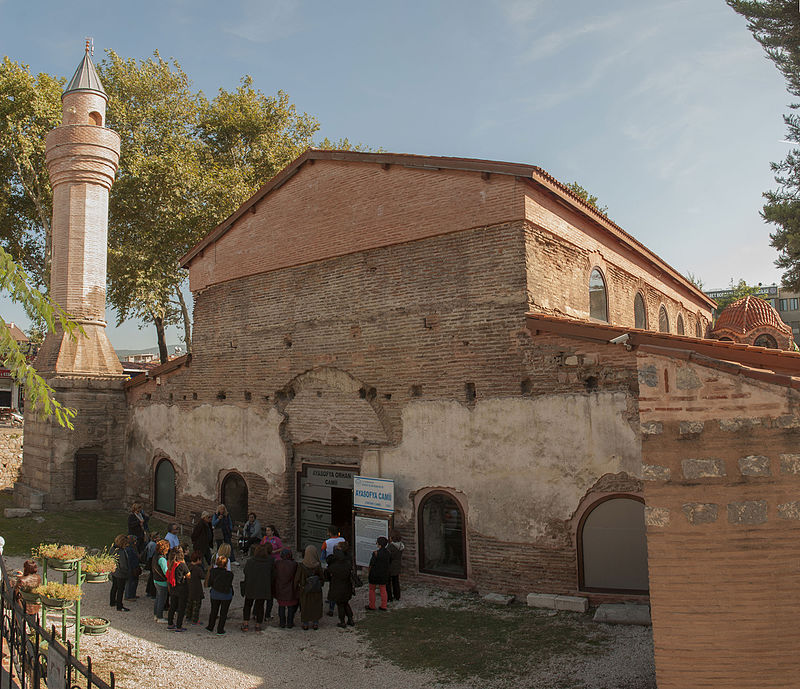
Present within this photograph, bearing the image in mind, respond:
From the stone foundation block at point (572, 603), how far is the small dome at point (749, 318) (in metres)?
16.5

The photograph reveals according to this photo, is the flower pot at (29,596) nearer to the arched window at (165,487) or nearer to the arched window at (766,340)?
the arched window at (165,487)

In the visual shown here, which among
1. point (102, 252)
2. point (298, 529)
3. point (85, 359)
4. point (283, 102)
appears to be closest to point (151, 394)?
point (85, 359)

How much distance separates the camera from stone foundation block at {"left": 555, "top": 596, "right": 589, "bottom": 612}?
9.71 meters

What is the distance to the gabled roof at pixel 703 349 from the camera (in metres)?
5.92

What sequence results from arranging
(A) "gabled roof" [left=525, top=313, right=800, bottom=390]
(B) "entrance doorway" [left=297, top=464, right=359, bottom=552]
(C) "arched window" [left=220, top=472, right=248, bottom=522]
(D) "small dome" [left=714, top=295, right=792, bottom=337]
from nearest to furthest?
(A) "gabled roof" [left=525, top=313, right=800, bottom=390]
(B) "entrance doorway" [left=297, top=464, right=359, bottom=552]
(C) "arched window" [left=220, top=472, right=248, bottom=522]
(D) "small dome" [left=714, top=295, right=792, bottom=337]

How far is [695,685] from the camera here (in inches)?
224

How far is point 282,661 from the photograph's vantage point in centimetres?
861

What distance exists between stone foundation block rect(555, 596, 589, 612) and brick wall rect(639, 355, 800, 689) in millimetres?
4052

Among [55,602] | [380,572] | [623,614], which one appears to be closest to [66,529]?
[380,572]

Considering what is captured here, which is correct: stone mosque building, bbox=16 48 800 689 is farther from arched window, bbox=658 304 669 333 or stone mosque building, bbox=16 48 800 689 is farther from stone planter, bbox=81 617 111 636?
stone planter, bbox=81 617 111 636

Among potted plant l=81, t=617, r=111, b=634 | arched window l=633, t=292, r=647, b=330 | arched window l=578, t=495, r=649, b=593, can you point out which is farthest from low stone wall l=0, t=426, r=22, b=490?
arched window l=633, t=292, r=647, b=330

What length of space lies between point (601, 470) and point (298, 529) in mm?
7024

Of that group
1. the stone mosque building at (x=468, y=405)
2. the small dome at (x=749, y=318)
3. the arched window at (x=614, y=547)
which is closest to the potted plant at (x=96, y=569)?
the stone mosque building at (x=468, y=405)

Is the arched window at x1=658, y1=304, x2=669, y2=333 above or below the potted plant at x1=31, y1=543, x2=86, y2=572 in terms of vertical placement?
above
